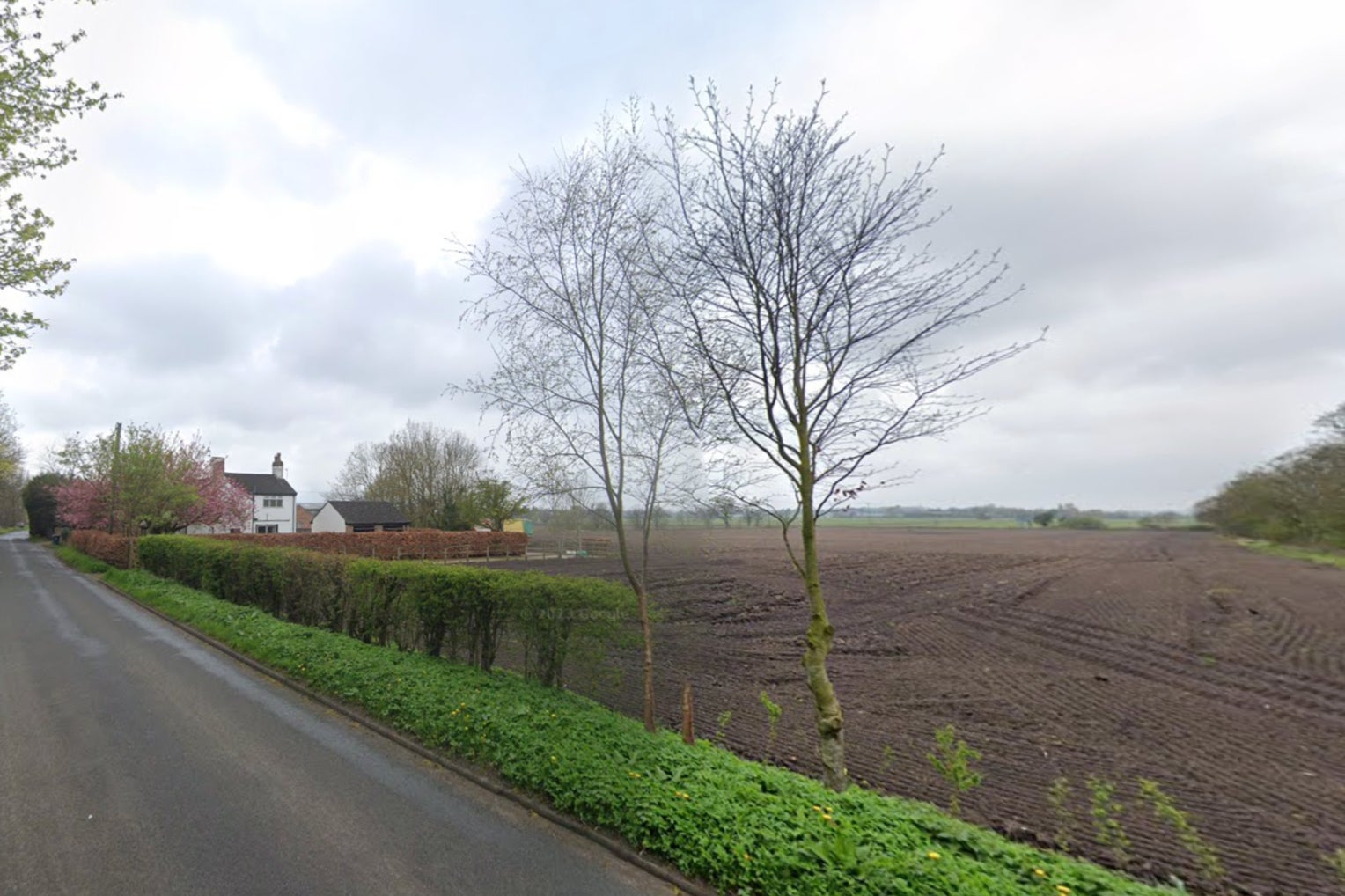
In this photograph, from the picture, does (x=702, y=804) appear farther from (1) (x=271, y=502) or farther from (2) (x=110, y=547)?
(1) (x=271, y=502)

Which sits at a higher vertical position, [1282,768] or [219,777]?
[219,777]

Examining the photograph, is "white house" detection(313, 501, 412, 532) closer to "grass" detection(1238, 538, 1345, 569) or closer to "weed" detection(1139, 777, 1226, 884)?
"weed" detection(1139, 777, 1226, 884)

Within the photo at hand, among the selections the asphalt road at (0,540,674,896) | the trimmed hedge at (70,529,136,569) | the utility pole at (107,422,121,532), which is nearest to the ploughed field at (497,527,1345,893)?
the asphalt road at (0,540,674,896)

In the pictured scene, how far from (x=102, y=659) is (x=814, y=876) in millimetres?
10511

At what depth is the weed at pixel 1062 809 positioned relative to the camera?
4.92 m

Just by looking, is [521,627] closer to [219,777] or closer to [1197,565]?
[219,777]

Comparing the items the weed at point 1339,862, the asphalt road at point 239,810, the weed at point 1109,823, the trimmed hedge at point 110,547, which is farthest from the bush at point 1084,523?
the trimmed hedge at point 110,547

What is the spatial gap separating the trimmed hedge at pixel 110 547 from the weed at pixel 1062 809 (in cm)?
2577

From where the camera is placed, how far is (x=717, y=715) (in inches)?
315

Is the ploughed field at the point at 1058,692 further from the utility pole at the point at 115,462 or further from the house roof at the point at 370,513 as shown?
the house roof at the point at 370,513

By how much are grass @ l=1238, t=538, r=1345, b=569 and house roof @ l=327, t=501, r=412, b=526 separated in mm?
58060

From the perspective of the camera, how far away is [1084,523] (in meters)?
77.5

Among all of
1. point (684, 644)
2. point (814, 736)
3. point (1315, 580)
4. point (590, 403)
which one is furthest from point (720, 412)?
point (1315, 580)

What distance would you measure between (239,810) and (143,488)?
2328 centimetres
